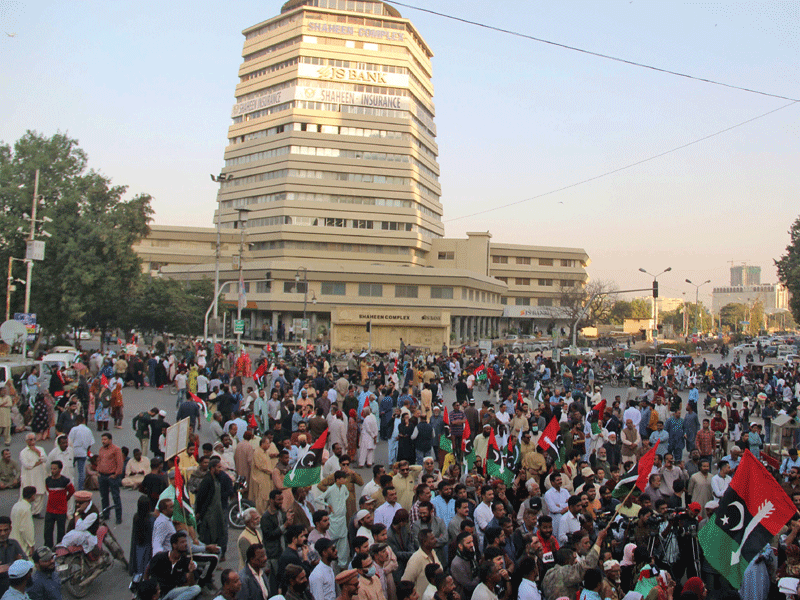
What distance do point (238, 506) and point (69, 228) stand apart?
27.5m

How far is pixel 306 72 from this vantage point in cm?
7200

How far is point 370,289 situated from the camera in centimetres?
6206

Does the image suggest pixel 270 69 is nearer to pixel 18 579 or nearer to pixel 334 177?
pixel 334 177

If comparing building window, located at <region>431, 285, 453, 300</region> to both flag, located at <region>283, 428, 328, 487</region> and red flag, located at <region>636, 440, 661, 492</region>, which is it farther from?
red flag, located at <region>636, 440, 661, 492</region>

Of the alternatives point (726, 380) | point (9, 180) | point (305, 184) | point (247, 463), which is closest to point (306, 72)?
point (305, 184)

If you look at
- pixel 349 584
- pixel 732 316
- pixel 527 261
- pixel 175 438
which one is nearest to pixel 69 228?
pixel 175 438

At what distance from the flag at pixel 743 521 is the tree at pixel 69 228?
3079 centimetres

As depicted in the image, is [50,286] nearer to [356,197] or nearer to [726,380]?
[726,380]

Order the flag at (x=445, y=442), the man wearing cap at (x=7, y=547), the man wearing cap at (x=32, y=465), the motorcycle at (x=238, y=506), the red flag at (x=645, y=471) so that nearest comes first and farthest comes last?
the man wearing cap at (x=7, y=547), the red flag at (x=645, y=471), the man wearing cap at (x=32, y=465), the motorcycle at (x=238, y=506), the flag at (x=445, y=442)

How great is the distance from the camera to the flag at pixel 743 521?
625 centimetres

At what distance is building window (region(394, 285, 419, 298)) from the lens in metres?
62.1

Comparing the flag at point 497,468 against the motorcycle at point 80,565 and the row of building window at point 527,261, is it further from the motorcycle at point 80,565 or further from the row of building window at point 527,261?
the row of building window at point 527,261

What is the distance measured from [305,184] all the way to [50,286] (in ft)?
130

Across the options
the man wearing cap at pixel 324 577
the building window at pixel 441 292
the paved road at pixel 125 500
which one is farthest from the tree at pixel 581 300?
the man wearing cap at pixel 324 577
